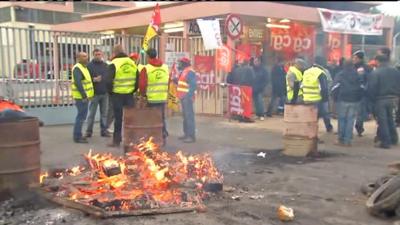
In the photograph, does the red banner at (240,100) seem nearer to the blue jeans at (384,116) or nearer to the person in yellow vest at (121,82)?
the blue jeans at (384,116)

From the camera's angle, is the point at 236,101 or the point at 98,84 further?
the point at 236,101

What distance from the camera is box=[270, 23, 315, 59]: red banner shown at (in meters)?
A: 15.9

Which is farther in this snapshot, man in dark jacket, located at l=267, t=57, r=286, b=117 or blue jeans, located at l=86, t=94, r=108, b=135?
man in dark jacket, located at l=267, t=57, r=286, b=117

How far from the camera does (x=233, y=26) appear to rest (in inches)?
511

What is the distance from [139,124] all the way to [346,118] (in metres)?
4.51

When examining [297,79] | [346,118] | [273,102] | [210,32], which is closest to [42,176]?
[297,79]

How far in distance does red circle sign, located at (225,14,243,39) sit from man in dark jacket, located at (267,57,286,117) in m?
2.31

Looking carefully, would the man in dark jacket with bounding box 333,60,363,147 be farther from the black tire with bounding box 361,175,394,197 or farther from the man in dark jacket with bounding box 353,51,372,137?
the black tire with bounding box 361,175,394,197

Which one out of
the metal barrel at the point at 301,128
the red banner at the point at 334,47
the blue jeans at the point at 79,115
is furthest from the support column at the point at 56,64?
the red banner at the point at 334,47

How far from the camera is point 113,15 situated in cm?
1792

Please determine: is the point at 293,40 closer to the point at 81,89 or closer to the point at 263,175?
the point at 81,89

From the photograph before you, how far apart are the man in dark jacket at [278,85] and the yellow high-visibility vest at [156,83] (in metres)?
6.45

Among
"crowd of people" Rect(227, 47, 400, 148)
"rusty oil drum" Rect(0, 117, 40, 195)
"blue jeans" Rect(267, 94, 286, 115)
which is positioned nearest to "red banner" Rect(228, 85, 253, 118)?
"blue jeans" Rect(267, 94, 286, 115)

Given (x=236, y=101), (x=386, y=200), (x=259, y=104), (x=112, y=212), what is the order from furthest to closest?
(x=259, y=104) < (x=236, y=101) < (x=386, y=200) < (x=112, y=212)
